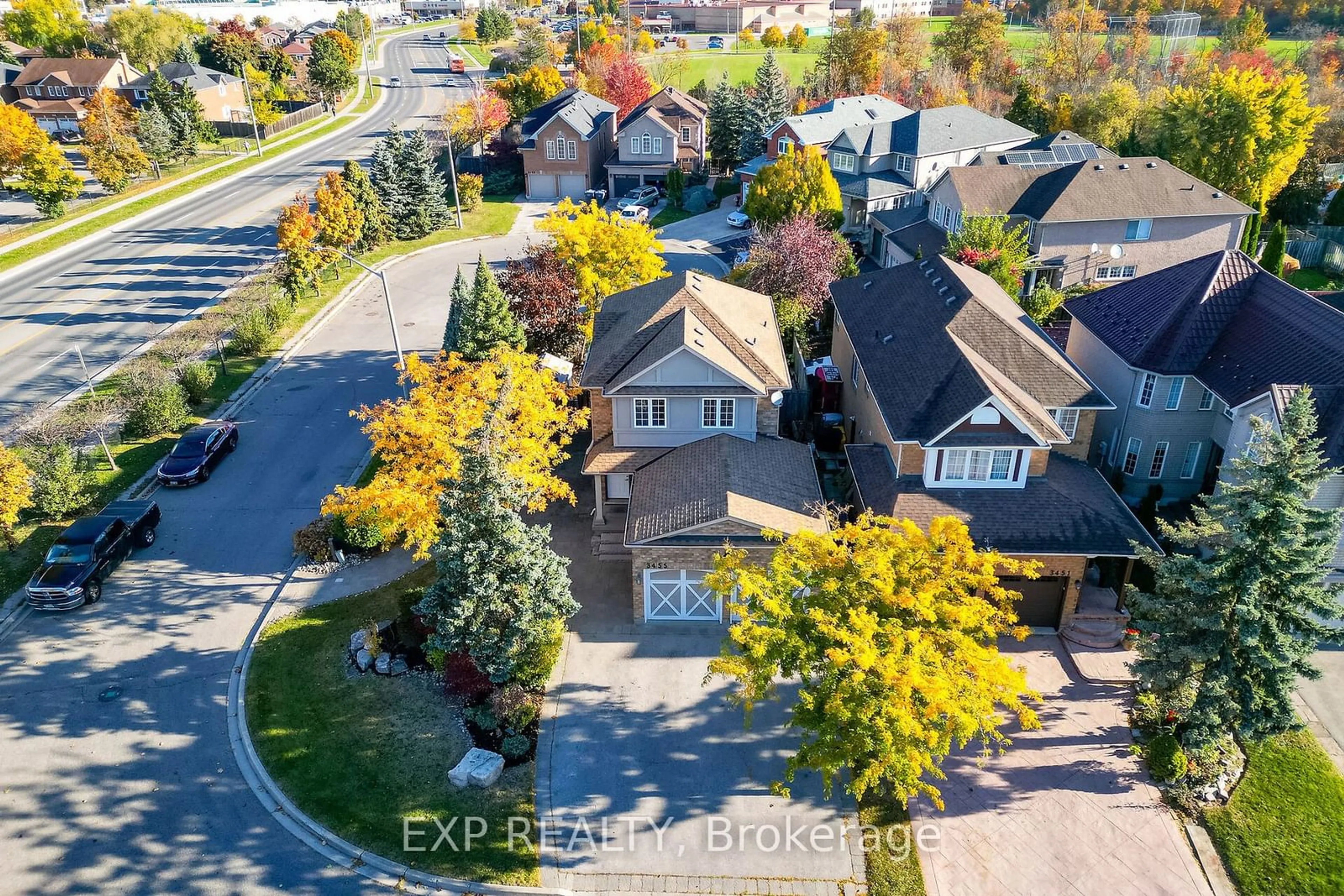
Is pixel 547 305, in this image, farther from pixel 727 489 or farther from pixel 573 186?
pixel 573 186

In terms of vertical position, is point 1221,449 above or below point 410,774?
above

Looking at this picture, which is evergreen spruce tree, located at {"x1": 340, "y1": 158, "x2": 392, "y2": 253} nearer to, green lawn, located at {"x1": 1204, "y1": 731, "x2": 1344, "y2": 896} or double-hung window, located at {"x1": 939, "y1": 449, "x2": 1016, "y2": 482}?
double-hung window, located at {"x1": 939, "y1": 449, "x2": 1016, "y2": 482}

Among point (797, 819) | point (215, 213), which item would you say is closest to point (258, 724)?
point (797, 819)

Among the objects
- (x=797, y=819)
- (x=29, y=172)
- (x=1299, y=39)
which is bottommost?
(x=797, y=819)

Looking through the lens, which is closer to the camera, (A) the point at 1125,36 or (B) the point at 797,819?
(B) the point at 797,819

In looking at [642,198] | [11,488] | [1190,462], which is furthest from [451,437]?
[642,198]

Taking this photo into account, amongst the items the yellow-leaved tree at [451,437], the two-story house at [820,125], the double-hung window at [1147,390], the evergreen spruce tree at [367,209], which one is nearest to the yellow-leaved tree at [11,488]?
the yellow-leaved tree at [451,437]

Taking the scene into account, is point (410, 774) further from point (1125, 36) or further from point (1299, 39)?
point (1299, 39)
